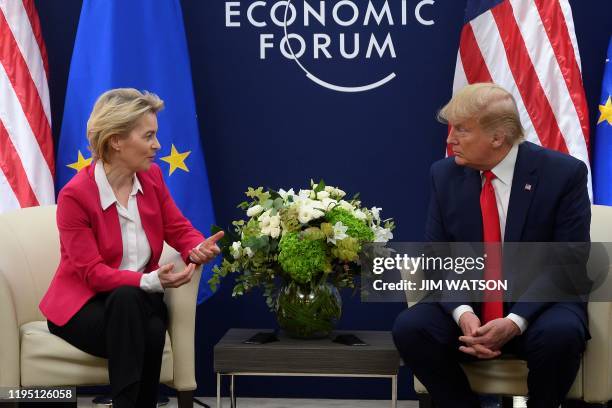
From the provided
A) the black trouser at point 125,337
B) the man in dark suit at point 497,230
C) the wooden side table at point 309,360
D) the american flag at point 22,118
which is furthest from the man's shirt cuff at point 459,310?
the american flag at point 22,118

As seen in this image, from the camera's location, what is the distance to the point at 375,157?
183 inches

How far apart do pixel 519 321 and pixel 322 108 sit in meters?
1.85

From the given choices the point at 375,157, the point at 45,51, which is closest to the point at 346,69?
the point at 375,157

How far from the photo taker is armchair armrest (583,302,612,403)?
127 inches

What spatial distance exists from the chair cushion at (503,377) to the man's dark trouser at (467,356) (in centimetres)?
4

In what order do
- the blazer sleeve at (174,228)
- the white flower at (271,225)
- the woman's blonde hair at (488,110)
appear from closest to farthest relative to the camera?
the woman's blonde hair at (488,110) → the white flower at (271,225) → the blazer sleeve at (174,228)

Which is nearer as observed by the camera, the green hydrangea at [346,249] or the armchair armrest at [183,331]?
the green hydrangea at [346,249]

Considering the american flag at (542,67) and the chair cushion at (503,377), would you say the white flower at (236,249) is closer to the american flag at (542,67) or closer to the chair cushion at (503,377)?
the chair cushion at (503,377)

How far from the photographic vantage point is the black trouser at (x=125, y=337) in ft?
10.7

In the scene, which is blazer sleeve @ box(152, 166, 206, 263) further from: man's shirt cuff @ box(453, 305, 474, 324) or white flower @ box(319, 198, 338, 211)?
man's shirt cuff @ box(453, 305, 474, 324)

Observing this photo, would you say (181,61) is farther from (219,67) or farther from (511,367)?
(511,367)

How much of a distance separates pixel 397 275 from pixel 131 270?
3.31 ft

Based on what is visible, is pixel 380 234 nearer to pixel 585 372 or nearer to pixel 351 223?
pixel 351 223

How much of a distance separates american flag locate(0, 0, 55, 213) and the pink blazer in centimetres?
92
